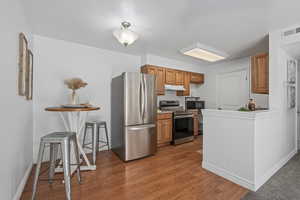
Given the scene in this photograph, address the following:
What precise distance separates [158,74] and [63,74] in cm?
228

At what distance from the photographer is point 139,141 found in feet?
9.38

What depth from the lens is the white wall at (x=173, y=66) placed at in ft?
12.6

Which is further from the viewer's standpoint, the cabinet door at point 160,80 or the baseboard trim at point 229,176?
the cabinet door at point 160,80

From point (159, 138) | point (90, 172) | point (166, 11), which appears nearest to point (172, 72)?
point (159, 138)

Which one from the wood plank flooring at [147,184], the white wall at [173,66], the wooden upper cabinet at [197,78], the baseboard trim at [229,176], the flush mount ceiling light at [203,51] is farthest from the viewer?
the wooden upper cabinet at [197,78]

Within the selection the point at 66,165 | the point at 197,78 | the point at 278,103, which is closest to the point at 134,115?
the point at 66,165

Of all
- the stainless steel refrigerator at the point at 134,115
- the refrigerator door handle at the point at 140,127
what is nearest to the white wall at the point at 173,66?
the stainless steel refrigerator at the point at 134,115

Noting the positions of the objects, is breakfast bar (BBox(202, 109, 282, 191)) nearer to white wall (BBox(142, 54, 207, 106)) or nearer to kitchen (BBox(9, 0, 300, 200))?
kitchen (BBox(9, 0, 300, 200))

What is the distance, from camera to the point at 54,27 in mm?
2393

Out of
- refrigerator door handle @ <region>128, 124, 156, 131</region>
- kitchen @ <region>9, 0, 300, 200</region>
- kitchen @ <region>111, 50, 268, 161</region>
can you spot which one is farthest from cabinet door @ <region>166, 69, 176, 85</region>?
refrigerator door handle @ <region>128, 124, 156, 131</region>

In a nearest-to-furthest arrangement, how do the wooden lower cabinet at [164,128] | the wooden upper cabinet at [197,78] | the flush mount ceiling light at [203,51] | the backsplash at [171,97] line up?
1. the flush mount ceiling light at [203,51]
2. the wooden lower cabinet at [164,128]
3. the backsplash at [171,97]
4. the wooden upper cabinet at [197,78]

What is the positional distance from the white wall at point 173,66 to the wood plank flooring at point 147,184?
224cm

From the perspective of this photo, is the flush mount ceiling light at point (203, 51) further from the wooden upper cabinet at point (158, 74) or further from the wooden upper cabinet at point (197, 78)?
the wooden upper cabinet at point (197, 78)

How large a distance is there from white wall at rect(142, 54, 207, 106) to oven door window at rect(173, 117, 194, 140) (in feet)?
2.81
